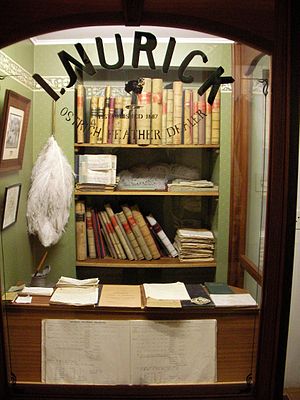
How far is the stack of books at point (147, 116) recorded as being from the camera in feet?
3.63

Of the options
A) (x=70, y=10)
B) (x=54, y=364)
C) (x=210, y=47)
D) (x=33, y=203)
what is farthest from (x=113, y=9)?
(x=54, y=364)

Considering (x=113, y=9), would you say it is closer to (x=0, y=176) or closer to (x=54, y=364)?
(x=0, y=176)

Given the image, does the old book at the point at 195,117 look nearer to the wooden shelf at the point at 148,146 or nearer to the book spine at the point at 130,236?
the wooden shelf at the point at 148,146

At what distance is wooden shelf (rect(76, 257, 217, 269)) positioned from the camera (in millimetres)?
1151

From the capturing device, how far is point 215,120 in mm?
1128

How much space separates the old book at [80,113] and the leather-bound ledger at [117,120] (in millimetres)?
97

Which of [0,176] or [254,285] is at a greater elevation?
[0,176]

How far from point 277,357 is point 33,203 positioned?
2.64ft

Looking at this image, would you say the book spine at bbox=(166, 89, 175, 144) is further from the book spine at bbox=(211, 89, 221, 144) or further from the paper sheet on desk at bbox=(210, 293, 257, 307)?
the paper sheet on desk at bbox=(210, 293, 257, 307)

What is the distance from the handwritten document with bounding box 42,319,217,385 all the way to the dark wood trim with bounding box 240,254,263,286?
24cm

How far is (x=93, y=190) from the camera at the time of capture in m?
1.15

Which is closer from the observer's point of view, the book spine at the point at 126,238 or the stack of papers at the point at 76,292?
the stack of papers at the point at 76,292

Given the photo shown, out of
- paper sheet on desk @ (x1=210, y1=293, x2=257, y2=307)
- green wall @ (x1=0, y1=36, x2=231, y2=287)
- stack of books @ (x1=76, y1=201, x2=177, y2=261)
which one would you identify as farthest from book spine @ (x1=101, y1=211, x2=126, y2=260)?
paper sheet on desk @ (x1=210, y1=293, x2=257, y2=307)

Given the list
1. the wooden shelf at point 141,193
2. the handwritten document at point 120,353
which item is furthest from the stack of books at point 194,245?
the handwritten document at point 120,353
